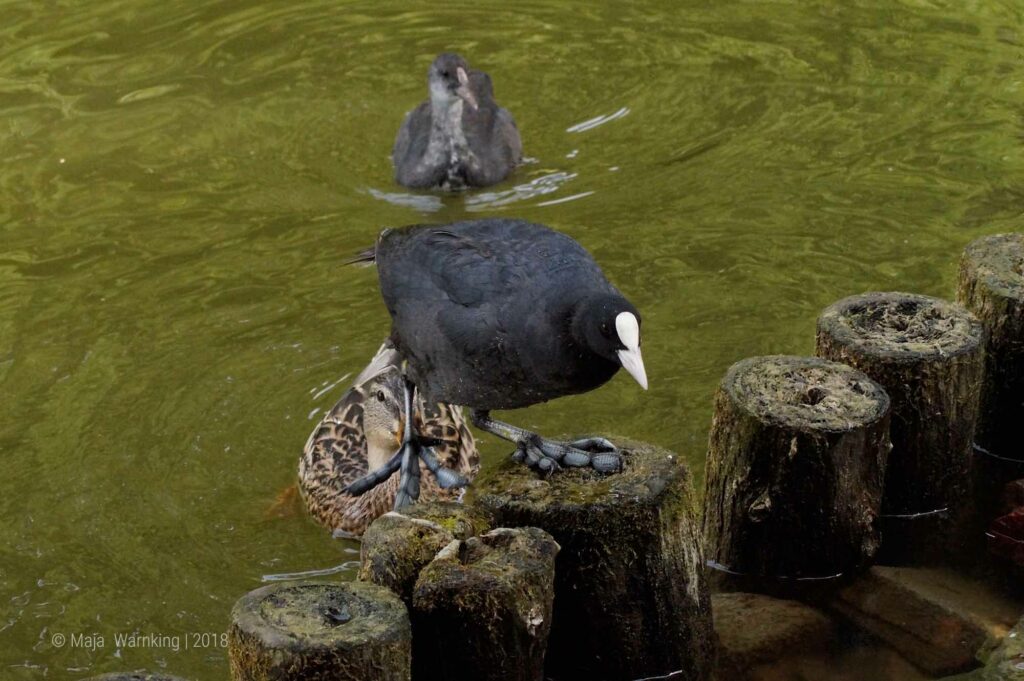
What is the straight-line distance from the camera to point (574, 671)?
14.4 ft

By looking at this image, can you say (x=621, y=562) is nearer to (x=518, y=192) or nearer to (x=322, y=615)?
(x=322, y=615)

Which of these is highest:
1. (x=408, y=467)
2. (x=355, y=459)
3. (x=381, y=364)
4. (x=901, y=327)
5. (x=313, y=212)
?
(x=901, y=327)

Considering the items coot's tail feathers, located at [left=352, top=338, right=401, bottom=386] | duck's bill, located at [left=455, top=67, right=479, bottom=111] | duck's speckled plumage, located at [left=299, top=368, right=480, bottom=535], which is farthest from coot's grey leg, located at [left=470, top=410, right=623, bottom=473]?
duck's bill, located at [left=455, top=67, right=479, bottom=111]

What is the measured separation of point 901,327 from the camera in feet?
16.7

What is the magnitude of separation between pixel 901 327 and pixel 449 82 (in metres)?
4.67

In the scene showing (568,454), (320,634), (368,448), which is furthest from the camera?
(368,448)

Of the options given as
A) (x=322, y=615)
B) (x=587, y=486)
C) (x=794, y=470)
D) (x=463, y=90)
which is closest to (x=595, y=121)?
(x=463, y=90)

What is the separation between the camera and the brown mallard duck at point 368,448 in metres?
6.03

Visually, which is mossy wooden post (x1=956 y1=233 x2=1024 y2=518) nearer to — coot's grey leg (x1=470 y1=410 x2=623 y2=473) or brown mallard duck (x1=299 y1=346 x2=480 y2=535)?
coot's grey leg (x1=470 y1=410 x2=623 y2=473)

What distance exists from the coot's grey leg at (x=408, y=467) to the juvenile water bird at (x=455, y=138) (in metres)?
3.25

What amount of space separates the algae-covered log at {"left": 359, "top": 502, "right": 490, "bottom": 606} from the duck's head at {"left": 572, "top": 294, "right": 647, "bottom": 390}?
2.10ft

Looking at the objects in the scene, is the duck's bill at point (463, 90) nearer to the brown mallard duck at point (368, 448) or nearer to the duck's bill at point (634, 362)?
the brown mallard duck at point (368, 448)

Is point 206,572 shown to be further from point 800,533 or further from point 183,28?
point 183,28

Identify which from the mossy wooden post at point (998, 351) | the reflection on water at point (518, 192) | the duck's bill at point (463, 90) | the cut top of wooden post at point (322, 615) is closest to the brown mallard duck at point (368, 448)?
the mossy wooden post at point (998, 351)
